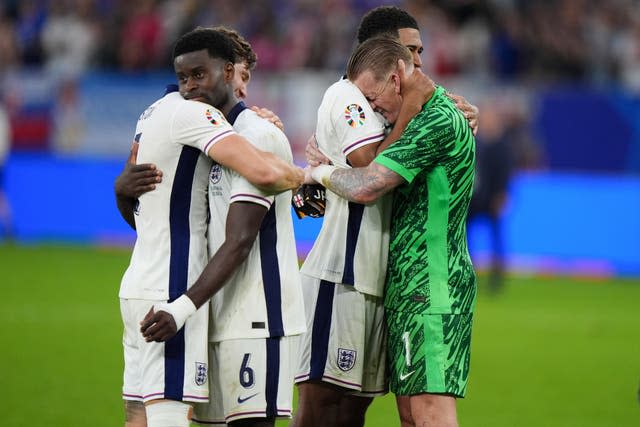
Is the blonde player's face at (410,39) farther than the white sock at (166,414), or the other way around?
the blonde player's face at (410,39)

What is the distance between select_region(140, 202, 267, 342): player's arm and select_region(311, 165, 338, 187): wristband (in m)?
0.68

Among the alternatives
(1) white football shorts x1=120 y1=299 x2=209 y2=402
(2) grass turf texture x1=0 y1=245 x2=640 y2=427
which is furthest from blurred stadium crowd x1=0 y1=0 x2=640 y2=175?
(1) white football shorts x1=120 y1=299 x2=209 y2=402

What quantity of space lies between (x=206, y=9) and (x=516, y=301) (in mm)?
9427

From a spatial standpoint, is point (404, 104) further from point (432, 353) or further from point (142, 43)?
point (142, 43)

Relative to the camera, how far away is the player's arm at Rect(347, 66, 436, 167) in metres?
5.24

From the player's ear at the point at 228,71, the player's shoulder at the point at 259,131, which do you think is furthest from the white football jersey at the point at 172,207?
the player's ear at the point at 228,71

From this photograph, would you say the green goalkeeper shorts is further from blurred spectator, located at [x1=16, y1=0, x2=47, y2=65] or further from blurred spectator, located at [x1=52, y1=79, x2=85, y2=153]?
blurred spectator, located at [x1=16, y1=0, x2=47, y2=65]

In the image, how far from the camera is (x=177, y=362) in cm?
468

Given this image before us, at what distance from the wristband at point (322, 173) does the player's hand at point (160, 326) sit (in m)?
1.25

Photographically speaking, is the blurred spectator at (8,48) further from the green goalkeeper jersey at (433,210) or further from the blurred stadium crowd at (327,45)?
the green goalkeeper jersey at (433,210)

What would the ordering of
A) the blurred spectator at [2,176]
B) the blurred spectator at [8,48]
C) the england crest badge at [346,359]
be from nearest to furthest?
1. the england crest badge at [346,359]
2. the blurred spectator at [2,176]
3. the blurred spectator at [8,48]

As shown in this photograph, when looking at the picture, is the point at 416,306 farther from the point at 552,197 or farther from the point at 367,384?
the point at 552,197

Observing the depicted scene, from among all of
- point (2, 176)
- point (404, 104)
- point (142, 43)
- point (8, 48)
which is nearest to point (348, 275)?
point (404, 104)

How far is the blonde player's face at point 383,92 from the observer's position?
5293 millimetres
